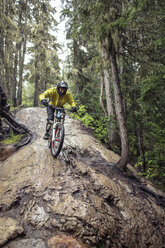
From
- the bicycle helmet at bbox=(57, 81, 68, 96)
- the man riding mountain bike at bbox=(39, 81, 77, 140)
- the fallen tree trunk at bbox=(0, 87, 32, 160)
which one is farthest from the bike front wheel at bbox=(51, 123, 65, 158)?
the fallen tree trunk at bbox=(0, 87, 32, 160)

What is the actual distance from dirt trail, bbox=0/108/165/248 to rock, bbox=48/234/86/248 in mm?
25

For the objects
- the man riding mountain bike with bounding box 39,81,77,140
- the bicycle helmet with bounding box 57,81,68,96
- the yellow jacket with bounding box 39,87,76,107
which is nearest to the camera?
the bicycle helmet with bounding box 57,81,68,96

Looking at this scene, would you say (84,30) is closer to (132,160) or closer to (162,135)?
(162,135)

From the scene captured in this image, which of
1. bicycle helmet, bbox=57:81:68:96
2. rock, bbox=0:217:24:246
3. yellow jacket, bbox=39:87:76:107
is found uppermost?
bicycle helmet, bbox=57:81:68:96

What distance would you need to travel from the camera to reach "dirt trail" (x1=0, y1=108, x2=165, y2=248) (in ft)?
9.05

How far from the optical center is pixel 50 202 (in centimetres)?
328

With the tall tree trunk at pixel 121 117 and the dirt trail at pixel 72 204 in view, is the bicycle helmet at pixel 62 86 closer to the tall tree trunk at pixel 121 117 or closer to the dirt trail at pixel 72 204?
the tall tree trunk at pixel 121 117

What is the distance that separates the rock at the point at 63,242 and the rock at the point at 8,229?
0.60m

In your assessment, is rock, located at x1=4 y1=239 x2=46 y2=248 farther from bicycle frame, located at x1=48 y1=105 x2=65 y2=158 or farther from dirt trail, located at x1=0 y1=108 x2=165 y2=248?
bicycle frame, located at x1=48 y1=105 x2=65 y2=158

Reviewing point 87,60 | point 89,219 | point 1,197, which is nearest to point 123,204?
point 89,219

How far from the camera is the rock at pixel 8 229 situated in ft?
7.78

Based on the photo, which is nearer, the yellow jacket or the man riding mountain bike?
the man riding mountain bike

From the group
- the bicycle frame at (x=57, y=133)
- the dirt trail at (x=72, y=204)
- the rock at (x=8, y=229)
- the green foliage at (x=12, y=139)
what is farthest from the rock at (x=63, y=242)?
the green foliage at (x=12, y=139)

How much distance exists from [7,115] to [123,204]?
6048 mm
